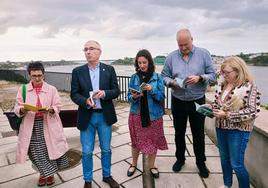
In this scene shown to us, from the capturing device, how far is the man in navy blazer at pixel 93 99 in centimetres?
312

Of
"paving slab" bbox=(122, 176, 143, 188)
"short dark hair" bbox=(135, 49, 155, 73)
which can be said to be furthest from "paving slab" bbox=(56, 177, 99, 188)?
"short dark hair" bbox=(135, 49, 155, 73)

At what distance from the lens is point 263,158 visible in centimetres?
307

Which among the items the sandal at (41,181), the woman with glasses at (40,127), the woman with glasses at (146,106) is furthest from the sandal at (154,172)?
the sandal at (41,181)

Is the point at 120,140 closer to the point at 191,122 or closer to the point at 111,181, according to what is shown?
the point at 111,181

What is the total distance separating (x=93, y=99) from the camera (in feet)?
10.0

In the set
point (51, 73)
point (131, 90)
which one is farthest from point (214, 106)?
point (51, 73)

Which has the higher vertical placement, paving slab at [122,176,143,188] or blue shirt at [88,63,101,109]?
blue shirt at [88,63,101,109]

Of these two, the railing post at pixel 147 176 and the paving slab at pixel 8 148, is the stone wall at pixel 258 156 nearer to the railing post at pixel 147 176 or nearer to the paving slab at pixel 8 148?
the railing post at pixel 147 176

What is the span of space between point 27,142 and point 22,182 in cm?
76

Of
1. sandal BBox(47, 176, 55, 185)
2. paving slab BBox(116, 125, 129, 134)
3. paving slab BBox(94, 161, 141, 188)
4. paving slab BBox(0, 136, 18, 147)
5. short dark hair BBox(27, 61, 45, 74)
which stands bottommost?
paving slab BBox(0, 136, 18, 147)

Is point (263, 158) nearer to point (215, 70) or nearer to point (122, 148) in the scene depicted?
point (215, 70)

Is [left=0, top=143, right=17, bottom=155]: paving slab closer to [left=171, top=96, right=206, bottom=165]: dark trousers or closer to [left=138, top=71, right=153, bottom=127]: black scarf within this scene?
[left=138, top=71, right=153, bottom=127]: black scarf

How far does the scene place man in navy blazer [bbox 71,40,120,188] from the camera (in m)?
3.12

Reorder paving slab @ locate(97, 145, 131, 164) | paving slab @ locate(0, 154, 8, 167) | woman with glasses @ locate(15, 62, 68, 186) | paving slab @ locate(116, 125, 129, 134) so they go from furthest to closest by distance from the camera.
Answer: paving slab @ locate(116, 125, 129, 134)
paving slab @ locate(97, 145, 131, 164)
paving slab @ locate(0, 154, 8, 167)
woman with glasses @ locate(15, 62, 68, 186)
